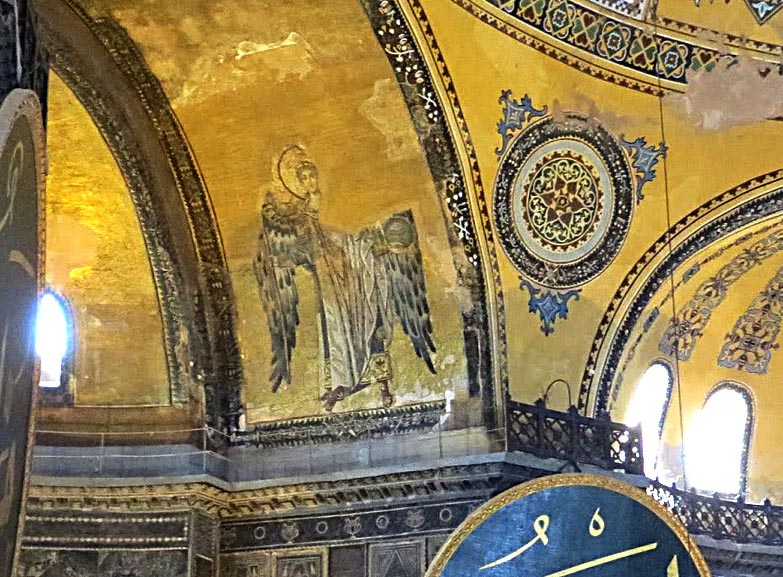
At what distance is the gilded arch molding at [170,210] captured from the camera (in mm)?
10977

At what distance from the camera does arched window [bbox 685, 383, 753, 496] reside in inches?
583

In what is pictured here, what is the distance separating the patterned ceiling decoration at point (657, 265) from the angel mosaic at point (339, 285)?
141 centimetres

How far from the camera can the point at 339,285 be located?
460 inches

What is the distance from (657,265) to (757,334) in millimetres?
3108

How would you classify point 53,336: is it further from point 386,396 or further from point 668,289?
point 668,289

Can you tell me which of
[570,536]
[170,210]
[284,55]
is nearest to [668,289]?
[570,536]

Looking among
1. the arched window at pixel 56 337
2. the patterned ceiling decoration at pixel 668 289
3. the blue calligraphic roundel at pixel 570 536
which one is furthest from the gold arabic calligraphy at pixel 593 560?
the arched window at pixel 56 337

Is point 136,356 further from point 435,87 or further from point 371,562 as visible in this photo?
point 435,87

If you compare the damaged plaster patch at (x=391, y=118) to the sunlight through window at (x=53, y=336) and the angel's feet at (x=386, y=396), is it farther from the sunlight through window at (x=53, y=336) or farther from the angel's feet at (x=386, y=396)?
the sunlight through window at (x=53, y=336)

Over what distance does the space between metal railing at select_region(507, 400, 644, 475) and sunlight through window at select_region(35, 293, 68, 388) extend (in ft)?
12.2

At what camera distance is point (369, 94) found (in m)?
10.9

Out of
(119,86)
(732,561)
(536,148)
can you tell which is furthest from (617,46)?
(732,561)

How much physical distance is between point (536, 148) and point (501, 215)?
0.62 m

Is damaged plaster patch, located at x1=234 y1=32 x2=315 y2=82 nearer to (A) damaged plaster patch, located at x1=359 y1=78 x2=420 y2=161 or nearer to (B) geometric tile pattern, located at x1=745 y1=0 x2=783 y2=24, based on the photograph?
(A) damaged plaster patch, located at x1=359 y1=78 x2=420 y2=161
